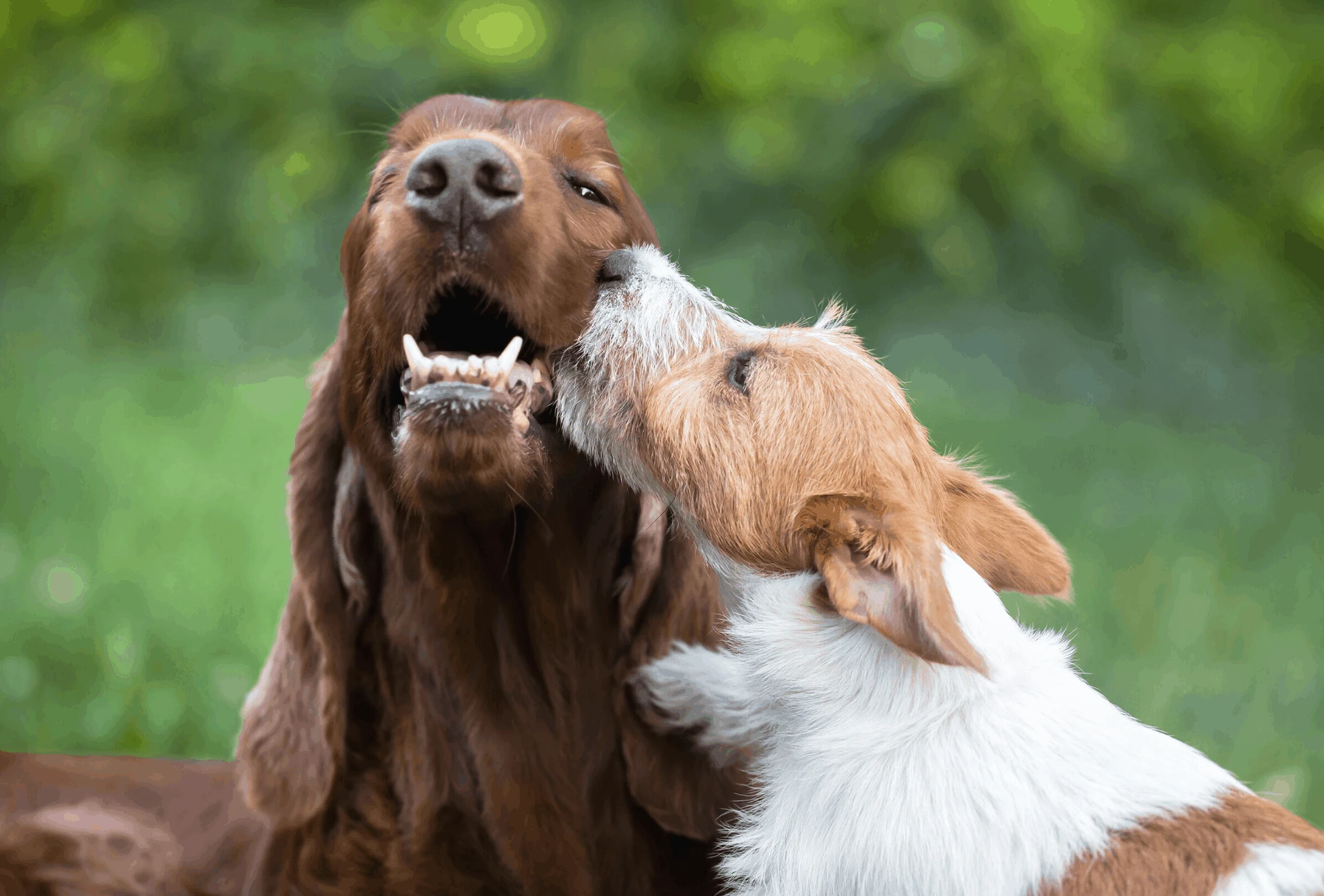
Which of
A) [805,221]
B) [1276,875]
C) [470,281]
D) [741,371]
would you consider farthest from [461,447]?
[805,221]

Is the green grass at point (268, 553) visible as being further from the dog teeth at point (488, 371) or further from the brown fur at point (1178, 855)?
the dog teeth at point (488, 371)

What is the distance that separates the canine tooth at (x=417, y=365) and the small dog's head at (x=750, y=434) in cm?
34

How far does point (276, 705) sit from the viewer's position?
3074mm

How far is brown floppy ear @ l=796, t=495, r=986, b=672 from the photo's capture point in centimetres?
220

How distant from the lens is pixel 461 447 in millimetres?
2477

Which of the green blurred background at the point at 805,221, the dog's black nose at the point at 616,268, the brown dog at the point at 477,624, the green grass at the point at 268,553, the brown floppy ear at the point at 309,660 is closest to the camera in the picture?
the brown dog at the point at 477,624

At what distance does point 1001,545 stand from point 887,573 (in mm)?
595

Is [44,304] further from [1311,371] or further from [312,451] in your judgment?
→ [1311,371]

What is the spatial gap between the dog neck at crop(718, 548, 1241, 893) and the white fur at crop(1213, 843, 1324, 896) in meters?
0.14

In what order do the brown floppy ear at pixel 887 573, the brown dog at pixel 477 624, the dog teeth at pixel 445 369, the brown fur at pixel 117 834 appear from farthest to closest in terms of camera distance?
the brown fur at pixel 117 834 → the brown dog at pixel 477 624 → the dog teeth at pixel 445 369 → the brown floppy ear at pixel 887 573

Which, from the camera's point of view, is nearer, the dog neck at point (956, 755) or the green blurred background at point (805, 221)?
the dog neck at point (956, 755)

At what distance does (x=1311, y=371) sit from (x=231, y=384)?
208 inches

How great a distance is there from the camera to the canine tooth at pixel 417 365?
252 centimetres

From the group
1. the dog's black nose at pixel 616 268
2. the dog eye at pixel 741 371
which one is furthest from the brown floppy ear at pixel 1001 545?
the dog's black nose at pixel 616 268
